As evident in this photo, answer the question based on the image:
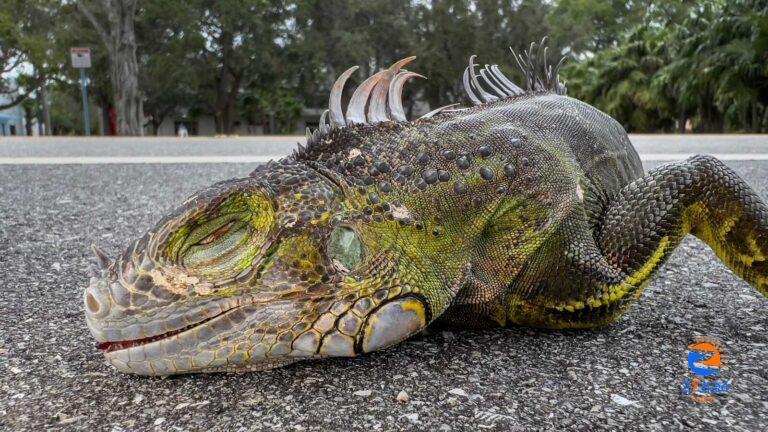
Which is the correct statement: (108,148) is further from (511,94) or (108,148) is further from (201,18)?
(201,18)

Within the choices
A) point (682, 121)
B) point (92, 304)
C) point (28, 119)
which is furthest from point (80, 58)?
point (28, 119)

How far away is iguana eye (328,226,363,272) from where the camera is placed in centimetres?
199

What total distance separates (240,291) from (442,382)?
0.74 meters

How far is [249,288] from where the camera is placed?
193 cm

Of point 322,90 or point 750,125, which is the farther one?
point 322,90

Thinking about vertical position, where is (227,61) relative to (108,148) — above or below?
above

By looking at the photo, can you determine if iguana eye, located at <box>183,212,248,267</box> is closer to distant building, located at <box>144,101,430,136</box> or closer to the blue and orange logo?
the blue and orange logo

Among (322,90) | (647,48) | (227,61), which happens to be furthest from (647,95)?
(227,61)

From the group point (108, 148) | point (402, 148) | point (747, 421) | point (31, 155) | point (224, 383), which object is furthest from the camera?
point (108, 148)

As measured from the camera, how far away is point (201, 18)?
1537 inches

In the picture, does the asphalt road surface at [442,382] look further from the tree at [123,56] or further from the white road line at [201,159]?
the tree at [123,56]

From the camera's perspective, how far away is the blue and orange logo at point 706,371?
208cm

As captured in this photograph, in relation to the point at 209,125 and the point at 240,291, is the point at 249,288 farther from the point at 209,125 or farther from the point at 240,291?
the point at 209,125

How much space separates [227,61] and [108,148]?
27.8 m
